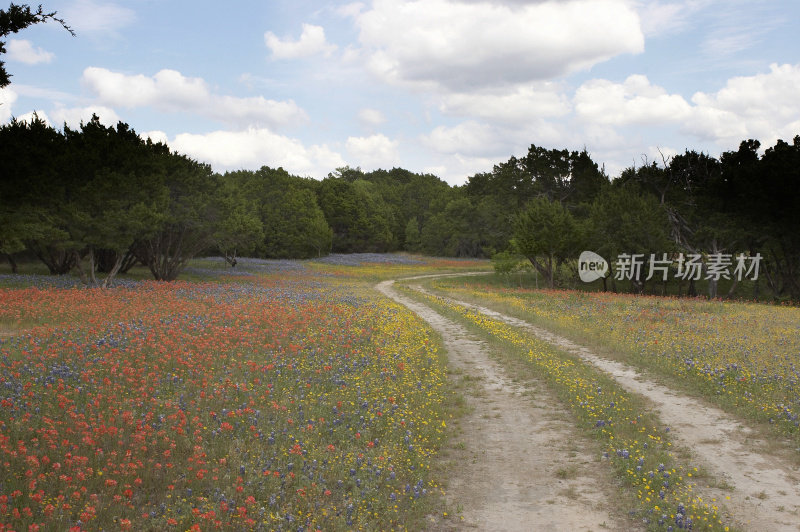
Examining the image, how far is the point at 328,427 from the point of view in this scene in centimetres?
891

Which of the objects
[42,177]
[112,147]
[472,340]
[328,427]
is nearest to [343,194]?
[112,147]

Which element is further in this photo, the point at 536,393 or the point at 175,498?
the point at 536,393

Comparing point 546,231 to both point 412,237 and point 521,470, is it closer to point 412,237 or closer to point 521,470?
point 521,470

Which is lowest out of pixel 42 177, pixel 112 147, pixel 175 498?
pixel 175 498

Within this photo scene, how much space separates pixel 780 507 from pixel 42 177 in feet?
95.3

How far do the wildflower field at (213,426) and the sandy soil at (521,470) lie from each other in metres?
0.55

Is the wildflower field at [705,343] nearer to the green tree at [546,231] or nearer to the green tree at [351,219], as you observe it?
the green tree at [546,231]

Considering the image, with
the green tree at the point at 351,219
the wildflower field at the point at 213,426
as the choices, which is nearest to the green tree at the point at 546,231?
the wildflower field at the point at 213,426

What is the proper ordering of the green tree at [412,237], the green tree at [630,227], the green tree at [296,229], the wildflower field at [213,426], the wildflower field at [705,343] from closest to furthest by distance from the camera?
the wildflower field at [213,426] < the wildflower field at [705,343] < the green tree at [630,227] < the green tree at [296,229] < the green tree at [412,237]

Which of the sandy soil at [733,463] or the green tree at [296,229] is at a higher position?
the green tree at [296,229]

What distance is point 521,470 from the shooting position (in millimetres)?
7922

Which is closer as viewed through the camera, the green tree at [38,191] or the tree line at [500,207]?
the green tree at [38,191]

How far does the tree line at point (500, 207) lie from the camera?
90.6 feet

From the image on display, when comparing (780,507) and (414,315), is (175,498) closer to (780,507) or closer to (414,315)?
(780,507)
